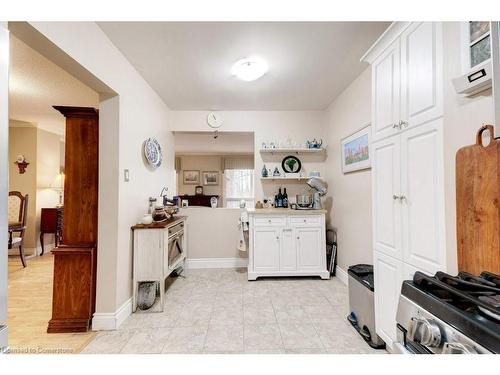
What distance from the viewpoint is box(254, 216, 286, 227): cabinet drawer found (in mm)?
3344

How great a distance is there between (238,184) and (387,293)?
6.29m

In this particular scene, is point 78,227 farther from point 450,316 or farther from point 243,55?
point 450,316

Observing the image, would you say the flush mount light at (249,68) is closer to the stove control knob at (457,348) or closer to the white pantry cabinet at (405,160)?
the white pantry cabinet at (405,160)

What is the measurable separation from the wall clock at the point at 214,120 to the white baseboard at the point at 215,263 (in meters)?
2.16

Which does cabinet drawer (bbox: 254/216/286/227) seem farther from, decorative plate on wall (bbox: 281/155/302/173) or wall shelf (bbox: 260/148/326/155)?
wall shelf (bbox: 260/148/326/155)

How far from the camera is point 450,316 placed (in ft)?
2.14

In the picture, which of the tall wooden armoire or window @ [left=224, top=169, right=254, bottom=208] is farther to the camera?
window @ [left=224, top=169, right=254, bottom=208]

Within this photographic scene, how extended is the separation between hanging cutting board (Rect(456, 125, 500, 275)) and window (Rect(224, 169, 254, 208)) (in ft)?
21.7

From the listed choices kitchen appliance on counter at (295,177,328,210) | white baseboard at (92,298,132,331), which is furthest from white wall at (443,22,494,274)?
white baseboard at (92,298,132,331)

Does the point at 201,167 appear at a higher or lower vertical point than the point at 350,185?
higher

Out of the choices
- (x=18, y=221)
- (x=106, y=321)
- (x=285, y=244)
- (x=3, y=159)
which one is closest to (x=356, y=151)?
(x=285, y=244)

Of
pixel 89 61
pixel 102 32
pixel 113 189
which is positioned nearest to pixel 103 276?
pixel 113 189

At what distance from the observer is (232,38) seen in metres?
2.07
